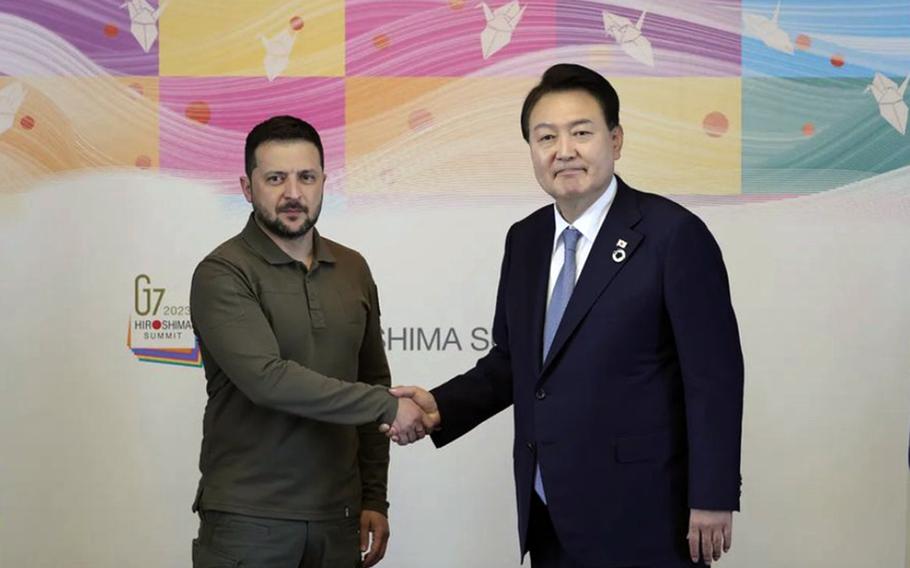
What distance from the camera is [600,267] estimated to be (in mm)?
2477

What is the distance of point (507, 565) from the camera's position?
161 inches

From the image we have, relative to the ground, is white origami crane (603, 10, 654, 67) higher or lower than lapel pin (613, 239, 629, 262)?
higher

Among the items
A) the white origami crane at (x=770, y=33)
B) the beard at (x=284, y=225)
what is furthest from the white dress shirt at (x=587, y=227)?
the white origami crane at (x=770, y=33)

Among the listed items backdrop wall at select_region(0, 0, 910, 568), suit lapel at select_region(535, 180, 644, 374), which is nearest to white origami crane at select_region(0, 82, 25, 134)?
backdrop wall at select_region(0, 0, 910, 568)

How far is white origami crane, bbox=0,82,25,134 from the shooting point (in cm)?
412

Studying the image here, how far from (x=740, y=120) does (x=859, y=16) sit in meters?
0.57

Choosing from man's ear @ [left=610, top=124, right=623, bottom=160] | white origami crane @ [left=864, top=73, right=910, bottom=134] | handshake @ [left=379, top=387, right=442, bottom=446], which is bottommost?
handshake @ [left=379, top=387, right=442, bottom=446]

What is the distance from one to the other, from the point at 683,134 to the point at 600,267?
1686 mm

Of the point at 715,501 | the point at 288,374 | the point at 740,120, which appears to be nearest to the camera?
the point at 715,501

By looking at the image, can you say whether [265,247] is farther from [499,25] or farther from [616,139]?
[499,25]

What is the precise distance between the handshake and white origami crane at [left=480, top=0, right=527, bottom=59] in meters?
1.54

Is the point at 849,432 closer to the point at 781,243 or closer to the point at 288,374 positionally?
the point at 781,243

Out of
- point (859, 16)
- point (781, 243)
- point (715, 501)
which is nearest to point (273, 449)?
point (715, 501)

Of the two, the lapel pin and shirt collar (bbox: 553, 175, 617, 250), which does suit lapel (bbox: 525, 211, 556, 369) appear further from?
the lapel pin
